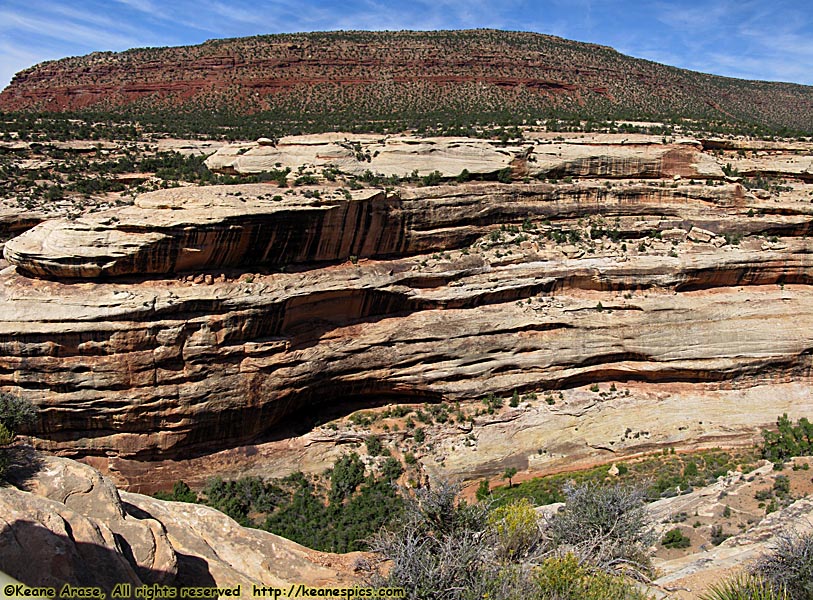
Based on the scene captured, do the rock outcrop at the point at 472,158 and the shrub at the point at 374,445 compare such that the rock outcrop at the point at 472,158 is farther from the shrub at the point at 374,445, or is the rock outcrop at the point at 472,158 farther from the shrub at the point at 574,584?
the shrub at the point at 574,584

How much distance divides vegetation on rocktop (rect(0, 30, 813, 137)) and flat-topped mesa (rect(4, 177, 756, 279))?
2074 cm

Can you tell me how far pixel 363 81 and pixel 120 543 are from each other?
44145 millimetres

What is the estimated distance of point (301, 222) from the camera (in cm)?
1647

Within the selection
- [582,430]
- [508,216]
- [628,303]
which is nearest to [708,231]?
[628,303]

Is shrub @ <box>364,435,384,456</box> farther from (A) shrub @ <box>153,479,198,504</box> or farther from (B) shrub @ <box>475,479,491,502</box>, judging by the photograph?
(A) shrub @ <box>153,479,198,504</box>

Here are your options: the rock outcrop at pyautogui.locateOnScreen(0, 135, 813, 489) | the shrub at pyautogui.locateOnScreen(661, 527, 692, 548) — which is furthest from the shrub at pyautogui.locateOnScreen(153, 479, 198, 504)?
the shrub at pyautogui.locateOnScreen(661, 527, 692, 548)

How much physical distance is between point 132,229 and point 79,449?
632 cm

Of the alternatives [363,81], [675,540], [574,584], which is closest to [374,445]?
[675,540]

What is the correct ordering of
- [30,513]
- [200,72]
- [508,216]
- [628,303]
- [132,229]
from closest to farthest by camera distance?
[30,513] → [132,229] → [628,303] → [508,216] → [200,72]

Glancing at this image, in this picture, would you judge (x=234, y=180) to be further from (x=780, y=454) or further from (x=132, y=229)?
(x=780, y=454)

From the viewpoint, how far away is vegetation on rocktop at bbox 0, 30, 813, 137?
42656mm

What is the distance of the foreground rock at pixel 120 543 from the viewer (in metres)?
5.59

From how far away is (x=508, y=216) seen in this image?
20391 mm

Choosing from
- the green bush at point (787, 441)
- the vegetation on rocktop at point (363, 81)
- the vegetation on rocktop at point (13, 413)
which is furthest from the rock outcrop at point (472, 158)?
the vegetation on rocktop at point (363, 81)
